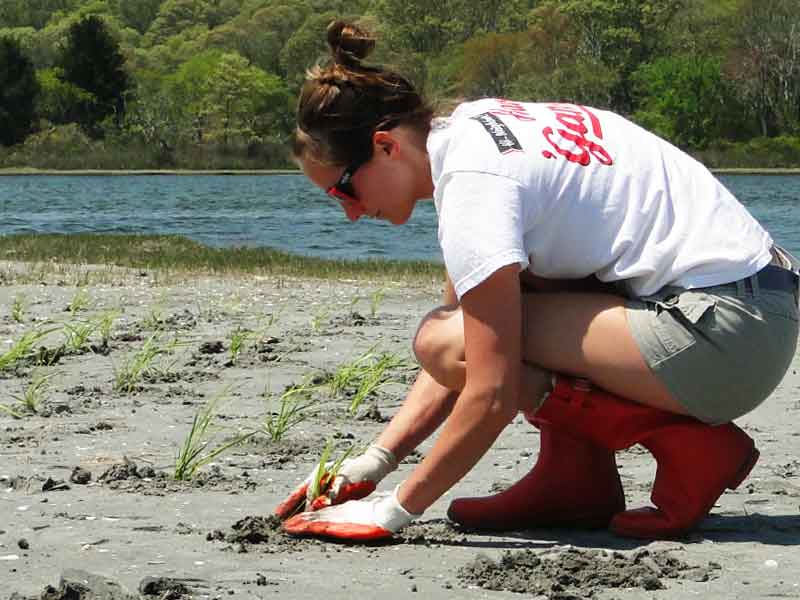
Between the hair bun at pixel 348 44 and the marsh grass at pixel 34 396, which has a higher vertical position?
the hair bun at pixel 348 44

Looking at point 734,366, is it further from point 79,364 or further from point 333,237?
point 333,237

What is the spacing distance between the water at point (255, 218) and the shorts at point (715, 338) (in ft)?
48.0

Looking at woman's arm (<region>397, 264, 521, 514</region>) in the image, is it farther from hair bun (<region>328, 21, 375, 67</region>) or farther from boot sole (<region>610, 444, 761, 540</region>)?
hair bun (<region>328, 21, 375, 67</region>)

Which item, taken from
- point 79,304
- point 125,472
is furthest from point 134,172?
point 125,472

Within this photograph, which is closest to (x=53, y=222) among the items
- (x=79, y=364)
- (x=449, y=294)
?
(x=79, y=364)

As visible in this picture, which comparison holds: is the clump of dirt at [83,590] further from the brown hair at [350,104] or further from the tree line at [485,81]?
the tree line at [485,81]

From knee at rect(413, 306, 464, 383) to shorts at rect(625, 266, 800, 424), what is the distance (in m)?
0.40

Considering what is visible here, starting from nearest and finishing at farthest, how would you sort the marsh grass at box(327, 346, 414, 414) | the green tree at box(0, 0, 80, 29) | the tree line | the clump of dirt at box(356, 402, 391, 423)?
the clump of dirt at box(356, 402, 391, 423)
the marsh grass at box(327, 346, 414, 414)
the tree line
the green tree at box(0, 0, 80, 29)

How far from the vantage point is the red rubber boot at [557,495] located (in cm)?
346

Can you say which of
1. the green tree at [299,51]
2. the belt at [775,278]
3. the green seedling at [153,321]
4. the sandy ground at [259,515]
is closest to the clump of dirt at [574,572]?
the sandy ground at [259,515]

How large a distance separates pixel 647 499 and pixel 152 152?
70.8 meters

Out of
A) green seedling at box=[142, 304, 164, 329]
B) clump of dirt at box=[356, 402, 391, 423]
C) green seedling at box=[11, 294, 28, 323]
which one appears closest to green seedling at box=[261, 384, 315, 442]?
clump of dirt at box=[356, 402, 391, 423]

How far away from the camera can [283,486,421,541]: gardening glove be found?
10.5ft

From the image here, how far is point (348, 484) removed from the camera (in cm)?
347
